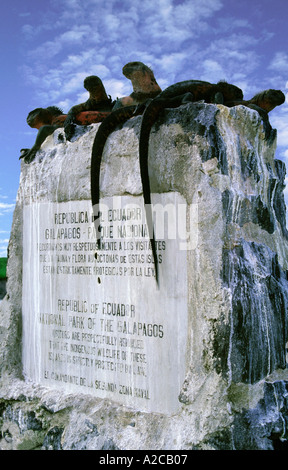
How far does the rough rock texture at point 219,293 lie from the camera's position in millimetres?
2385

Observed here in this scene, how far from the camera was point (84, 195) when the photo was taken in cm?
318

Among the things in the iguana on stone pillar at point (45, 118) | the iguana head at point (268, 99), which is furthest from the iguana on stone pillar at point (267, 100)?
the iguana on stone pillar at point (45, 118)

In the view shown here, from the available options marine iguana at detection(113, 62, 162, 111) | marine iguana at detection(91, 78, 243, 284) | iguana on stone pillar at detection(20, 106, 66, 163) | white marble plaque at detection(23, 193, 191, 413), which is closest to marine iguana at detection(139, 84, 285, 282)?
marine iguana at detection(91, 78, 243, 284)

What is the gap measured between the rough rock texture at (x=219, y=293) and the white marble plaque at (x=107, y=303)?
100mm

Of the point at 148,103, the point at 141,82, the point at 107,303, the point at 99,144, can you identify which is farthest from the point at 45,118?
the point at 107,303

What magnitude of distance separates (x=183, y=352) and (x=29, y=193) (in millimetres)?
1804

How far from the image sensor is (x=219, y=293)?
240 centimetres

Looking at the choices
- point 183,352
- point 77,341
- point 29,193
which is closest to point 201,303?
point 183,352

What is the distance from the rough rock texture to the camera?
7.82 ft

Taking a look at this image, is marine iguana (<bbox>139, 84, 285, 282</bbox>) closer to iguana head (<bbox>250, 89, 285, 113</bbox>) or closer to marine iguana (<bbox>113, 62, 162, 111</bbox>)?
iguana head (<bbox>250, 89, 285, 113</bbox>)

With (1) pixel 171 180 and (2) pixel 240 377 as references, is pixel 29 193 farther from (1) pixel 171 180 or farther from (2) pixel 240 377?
(2) pixel 240 377

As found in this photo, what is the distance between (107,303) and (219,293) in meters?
0.86

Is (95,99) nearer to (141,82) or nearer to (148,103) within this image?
(141,82)

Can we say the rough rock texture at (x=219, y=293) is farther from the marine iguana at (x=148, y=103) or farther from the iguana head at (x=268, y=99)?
the iguana head at (x=268, y=99)
